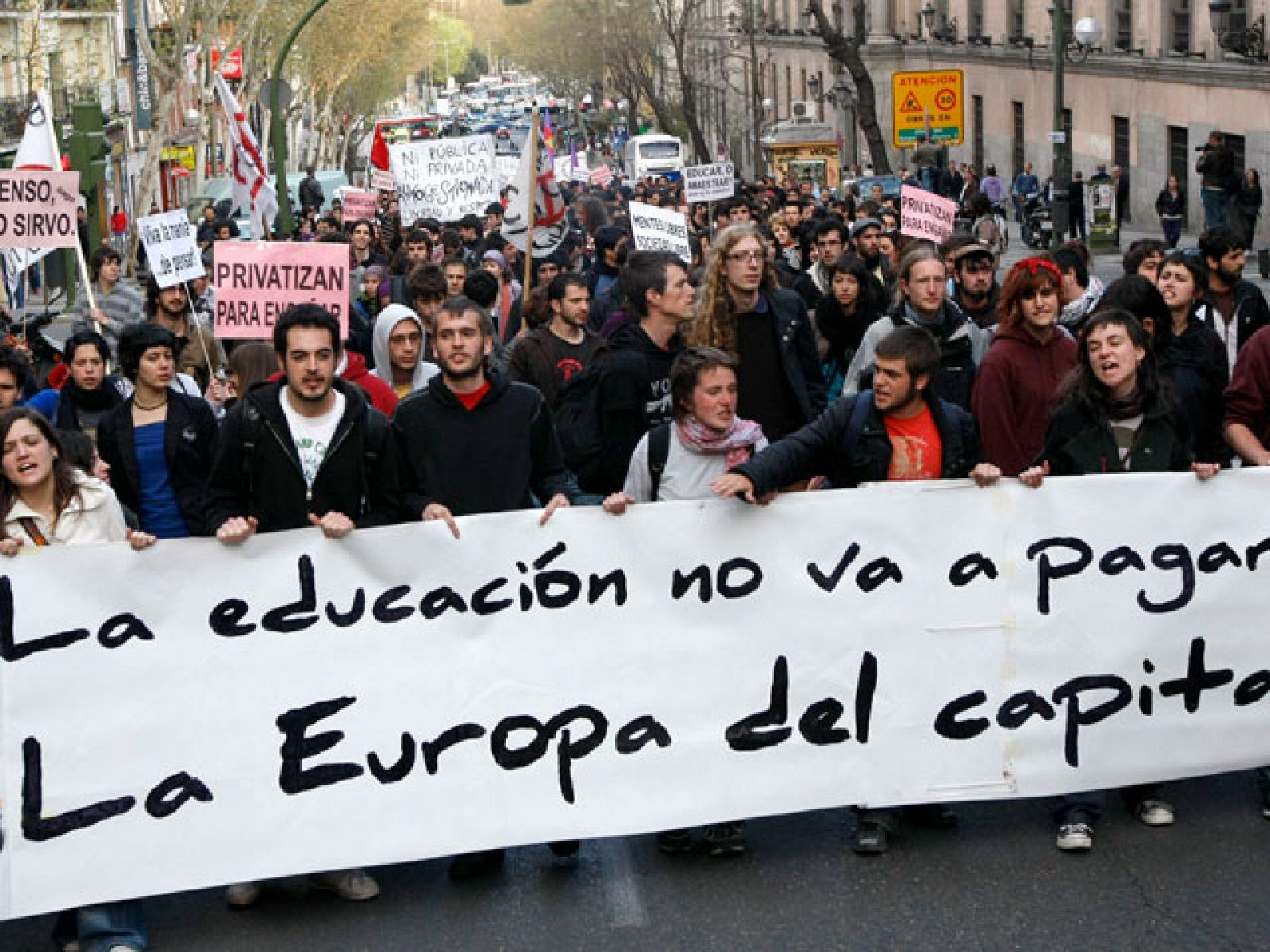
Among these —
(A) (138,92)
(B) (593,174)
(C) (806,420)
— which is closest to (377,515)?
(C) (806,420)

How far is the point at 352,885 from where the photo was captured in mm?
5879

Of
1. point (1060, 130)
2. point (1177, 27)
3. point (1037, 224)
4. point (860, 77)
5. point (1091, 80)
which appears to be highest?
point (1177, 27)

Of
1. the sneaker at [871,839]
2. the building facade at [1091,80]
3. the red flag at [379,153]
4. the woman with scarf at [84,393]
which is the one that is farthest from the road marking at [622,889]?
the building facade at [1091,80]

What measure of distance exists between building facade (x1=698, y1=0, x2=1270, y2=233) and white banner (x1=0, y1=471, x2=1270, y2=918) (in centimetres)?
2861

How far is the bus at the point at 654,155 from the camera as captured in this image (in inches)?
2436

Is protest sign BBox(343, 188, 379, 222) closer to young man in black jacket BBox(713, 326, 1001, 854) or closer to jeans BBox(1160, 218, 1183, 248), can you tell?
jeans BBox(1160, 218, 1183, 248)

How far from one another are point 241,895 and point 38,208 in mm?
6740

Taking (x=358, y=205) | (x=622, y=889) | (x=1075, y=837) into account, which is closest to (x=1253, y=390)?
(x=1075, y=837)

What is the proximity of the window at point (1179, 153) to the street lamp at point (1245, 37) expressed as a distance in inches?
133

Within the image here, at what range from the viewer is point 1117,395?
6.32 meters

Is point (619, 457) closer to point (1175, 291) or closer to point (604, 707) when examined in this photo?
point (604, 707)

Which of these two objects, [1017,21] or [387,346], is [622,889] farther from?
[1017,21]

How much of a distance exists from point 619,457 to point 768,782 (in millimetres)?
1409

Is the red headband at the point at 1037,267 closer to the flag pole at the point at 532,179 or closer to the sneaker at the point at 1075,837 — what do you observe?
the sneaker at the point at 1075,837
